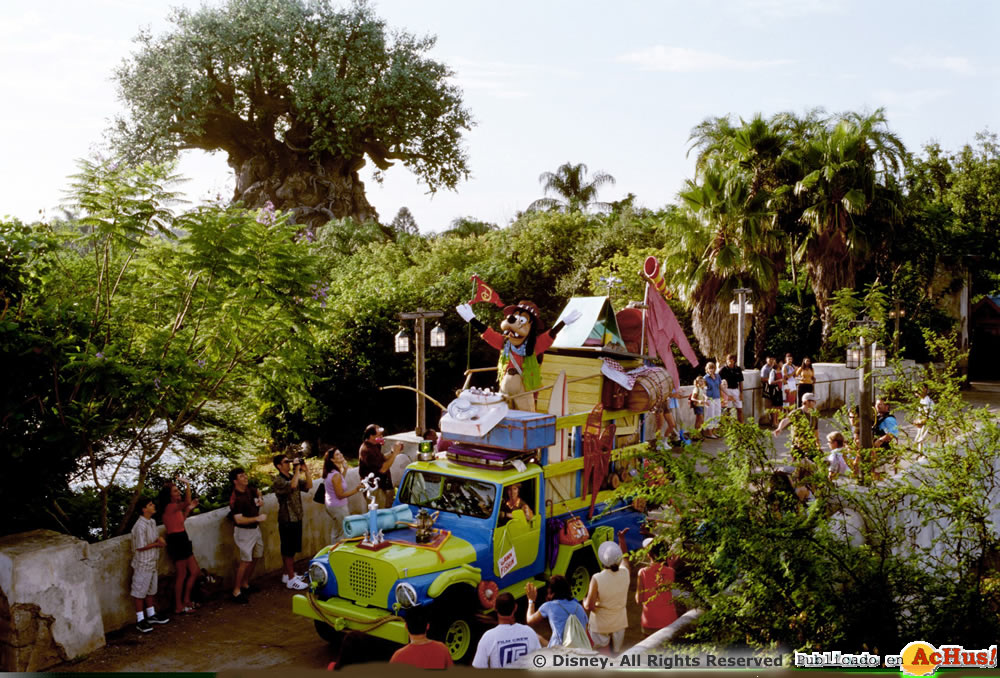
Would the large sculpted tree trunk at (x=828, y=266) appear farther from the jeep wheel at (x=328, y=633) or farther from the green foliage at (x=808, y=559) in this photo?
the green foliage at (x=808, y=559)

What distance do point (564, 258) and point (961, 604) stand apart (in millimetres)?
24636

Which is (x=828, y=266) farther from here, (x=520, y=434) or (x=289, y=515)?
(x=289, y=515)

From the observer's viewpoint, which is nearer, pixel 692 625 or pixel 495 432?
pixel 692 625

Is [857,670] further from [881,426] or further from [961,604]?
[881,426]

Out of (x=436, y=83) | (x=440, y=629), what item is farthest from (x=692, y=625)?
(x=436, y=83)

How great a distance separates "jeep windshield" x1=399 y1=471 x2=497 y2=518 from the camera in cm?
884

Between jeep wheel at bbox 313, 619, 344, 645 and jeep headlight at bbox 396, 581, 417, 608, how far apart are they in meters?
1.22

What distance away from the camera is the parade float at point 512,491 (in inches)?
317

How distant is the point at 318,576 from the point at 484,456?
220 cm

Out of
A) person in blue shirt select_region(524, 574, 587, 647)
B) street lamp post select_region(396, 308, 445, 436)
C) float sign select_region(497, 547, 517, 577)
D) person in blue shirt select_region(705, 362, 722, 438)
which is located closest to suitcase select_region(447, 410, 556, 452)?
float sign select_region(497, 547, 517, 577)

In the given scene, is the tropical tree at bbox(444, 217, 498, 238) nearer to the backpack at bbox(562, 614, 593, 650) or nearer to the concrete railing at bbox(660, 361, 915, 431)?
the concrete railing at bbox(660, 361, 915, 431)

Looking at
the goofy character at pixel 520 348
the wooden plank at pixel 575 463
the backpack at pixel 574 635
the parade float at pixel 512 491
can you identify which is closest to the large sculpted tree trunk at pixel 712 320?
the parade float at pixel 512 491

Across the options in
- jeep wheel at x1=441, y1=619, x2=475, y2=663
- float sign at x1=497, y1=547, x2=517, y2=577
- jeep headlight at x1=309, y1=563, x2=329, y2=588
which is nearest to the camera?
jeep wheel at x1=441, y1=619, x2=475, y2=663

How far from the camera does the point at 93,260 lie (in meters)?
11.8
